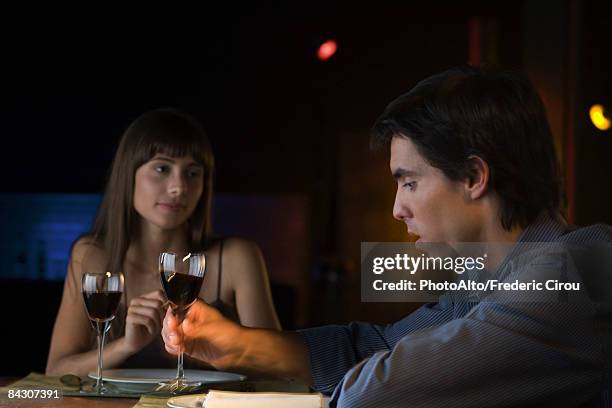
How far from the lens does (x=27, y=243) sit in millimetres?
5059

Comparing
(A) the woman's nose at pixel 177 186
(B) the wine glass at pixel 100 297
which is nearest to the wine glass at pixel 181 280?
(B) the wine glass at pixel 100 297

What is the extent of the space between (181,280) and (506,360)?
64cm

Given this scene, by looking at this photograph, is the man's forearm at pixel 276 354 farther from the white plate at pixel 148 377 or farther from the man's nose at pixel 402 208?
the man's nose at pixel 402 208

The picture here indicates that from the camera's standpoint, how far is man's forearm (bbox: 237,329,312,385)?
148 cm

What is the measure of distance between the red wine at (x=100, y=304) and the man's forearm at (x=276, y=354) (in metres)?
0.26

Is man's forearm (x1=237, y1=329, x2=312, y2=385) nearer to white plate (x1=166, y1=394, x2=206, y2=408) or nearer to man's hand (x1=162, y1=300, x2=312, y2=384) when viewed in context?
man's hand (x1=162, y1=300, x2=312, y2=384)

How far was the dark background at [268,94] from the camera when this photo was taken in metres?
4.94

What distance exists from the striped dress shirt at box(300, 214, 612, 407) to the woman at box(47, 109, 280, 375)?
1101 millimetres

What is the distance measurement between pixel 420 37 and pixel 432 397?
457 centimetres

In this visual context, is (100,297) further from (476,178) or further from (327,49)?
(327,49)

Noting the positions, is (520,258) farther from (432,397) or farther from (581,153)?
(581,153)

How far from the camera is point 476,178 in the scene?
1.26m

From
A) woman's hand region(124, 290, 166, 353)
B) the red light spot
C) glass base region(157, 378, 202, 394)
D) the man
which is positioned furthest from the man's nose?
the red light spot

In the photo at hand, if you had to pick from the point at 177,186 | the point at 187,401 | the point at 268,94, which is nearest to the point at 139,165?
the point at 177,186
